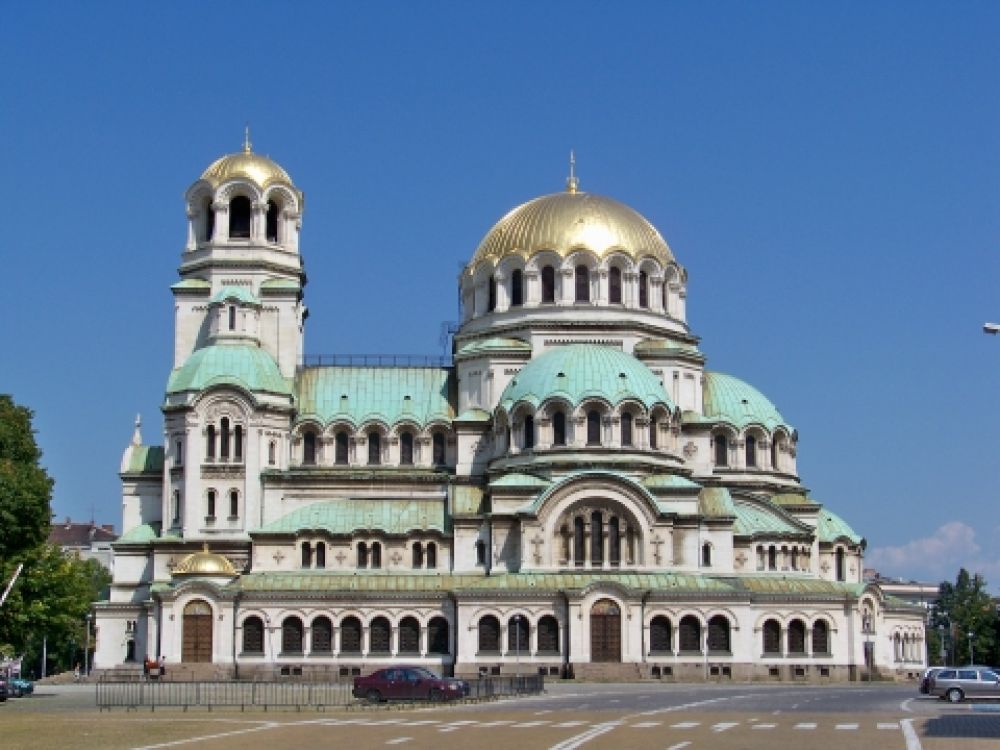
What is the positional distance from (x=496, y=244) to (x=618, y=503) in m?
19.8

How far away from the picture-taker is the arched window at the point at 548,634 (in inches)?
3071

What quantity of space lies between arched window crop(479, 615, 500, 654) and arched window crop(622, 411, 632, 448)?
1161cm

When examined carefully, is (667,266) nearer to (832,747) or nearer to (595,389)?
(595,389)

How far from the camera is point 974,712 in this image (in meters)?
46.2

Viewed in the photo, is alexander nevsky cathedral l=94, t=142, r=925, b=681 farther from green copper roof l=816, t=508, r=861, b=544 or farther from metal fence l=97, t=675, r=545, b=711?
metal fence l=97, t=675, r=545, b=711

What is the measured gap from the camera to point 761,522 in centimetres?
8569

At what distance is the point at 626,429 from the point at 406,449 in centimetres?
1355

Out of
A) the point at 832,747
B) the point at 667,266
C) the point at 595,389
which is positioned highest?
the point at 667,266

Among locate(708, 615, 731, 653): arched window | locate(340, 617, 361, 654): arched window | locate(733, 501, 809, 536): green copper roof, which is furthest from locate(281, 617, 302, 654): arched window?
locate(733, 501, 809, 536): green copper roof

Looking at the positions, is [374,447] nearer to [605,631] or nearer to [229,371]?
[229,371]

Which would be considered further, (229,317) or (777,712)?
(229,317)

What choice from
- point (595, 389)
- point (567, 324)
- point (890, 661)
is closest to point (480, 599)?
point (595, 389)

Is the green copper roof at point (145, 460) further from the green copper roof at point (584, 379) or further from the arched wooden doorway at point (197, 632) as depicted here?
the green copper roof at point (584, 379)

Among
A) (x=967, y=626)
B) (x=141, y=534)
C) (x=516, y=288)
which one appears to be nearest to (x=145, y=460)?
(x=141, y=534)
